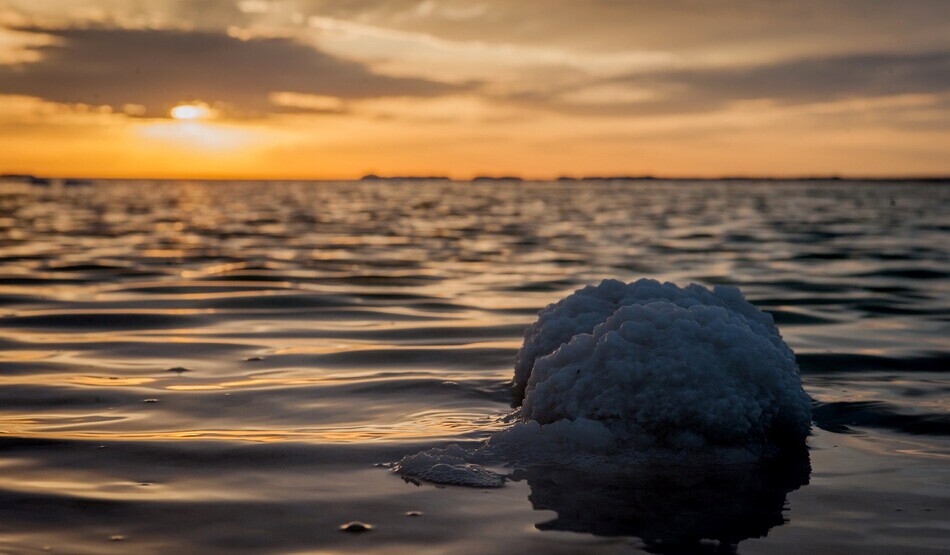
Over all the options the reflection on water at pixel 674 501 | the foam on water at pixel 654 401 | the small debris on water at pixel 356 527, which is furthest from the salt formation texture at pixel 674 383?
the small debris on water at pixel 356 527

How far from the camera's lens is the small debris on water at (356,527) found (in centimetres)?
343

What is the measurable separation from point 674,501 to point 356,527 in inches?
51.5

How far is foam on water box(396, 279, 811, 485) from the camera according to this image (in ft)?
14.5

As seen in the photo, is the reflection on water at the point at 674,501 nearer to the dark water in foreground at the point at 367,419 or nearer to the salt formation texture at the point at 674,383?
the dark water in foreground at the point at 367,419

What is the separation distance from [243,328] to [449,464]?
5.50 metres

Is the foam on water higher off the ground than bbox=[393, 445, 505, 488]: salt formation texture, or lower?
higher

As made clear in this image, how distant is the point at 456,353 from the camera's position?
7855 millimetres

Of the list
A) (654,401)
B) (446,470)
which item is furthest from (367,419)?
(654,401)

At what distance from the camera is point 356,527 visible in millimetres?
3459

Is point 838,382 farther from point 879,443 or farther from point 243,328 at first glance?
point 243,328

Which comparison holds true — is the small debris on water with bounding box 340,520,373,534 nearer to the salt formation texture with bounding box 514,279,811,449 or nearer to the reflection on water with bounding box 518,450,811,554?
the reflection on water with bounding box 518,450,811,554

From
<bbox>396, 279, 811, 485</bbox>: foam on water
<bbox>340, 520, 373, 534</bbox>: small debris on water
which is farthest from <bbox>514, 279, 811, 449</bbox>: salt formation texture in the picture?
<bbox>340, 520, 373, 534</bbox>: small debris on water

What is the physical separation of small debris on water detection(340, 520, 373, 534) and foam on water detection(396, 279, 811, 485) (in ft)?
2.09

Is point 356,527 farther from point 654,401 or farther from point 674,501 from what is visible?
point 654,401
